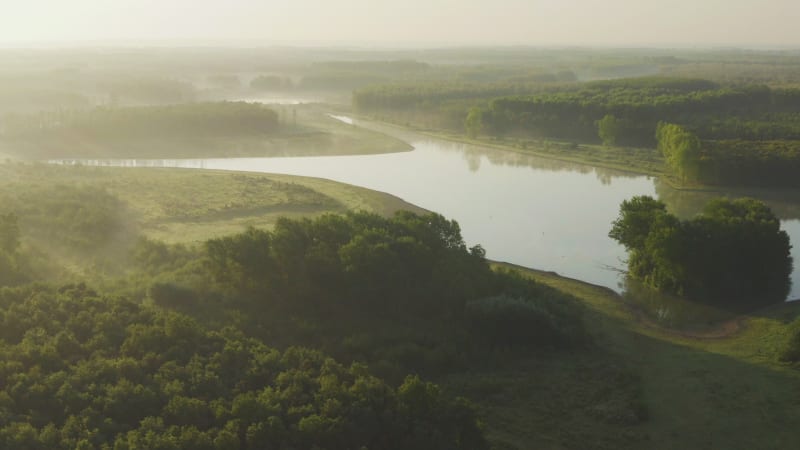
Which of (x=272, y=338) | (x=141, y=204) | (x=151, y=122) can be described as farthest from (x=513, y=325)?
(x=151, y=122)

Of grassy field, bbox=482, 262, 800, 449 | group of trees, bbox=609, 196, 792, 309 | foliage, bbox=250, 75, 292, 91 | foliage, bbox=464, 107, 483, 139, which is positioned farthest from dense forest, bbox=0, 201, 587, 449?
foliage, bbox=250, 75, 292, 91

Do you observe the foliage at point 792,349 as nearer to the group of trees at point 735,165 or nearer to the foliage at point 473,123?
the group of trees at point 735,165

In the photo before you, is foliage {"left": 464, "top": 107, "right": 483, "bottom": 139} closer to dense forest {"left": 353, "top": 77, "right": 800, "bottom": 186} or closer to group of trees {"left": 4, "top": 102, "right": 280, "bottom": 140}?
dense forest {"left": 353, "top": 77, "right": 800, "bottom": 186}

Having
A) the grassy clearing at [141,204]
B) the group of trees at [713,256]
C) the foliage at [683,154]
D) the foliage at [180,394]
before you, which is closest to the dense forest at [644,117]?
the foliage at [683,154]

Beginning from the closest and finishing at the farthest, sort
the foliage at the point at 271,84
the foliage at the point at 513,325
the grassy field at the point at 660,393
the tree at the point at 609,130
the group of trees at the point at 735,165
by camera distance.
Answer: the grassy field at the point at 660,393 → the foliage at the point at 513,325 → the group of trees at the point at 735,165 → the tree at the point at 609,130 → the foliage at the point at 271,84

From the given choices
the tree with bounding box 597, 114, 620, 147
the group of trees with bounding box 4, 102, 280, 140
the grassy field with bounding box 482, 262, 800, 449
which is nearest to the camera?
the grassy field with bounding box 482, 262, 800, 449

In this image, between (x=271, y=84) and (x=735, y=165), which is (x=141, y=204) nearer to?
(x=735, y=165)
